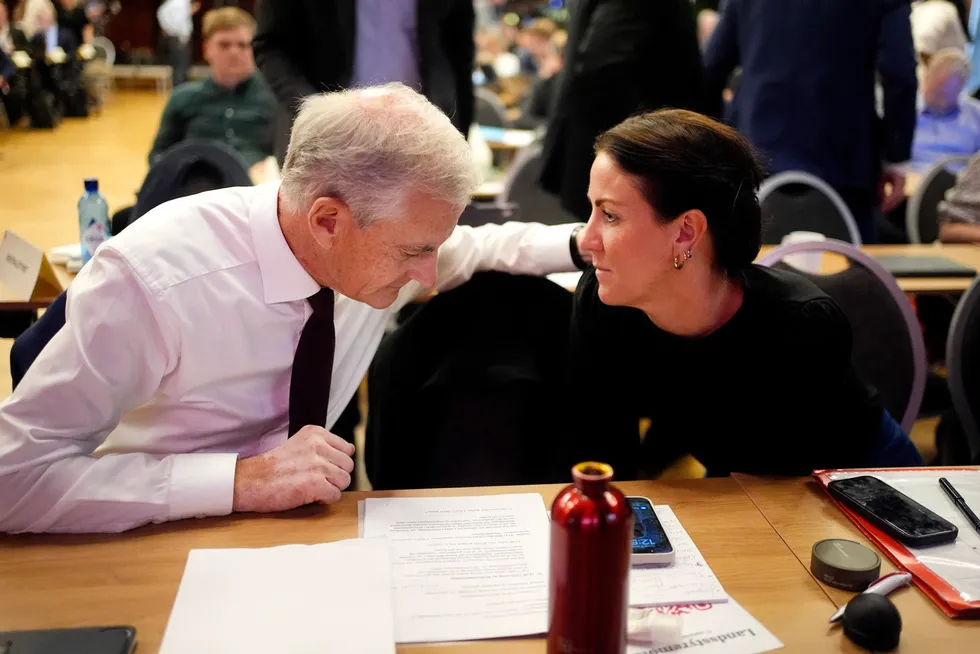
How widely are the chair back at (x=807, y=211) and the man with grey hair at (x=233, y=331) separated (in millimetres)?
1708

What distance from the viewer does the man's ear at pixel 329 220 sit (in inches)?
55.1

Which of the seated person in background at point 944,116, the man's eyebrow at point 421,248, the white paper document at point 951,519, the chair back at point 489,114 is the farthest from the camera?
the chair back at point 489,114

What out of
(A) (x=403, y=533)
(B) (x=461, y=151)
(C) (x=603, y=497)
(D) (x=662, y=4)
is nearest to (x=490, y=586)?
(A) (x=403, y=533)

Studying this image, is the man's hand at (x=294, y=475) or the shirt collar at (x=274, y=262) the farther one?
the shirt collar at (x=274, y=262)

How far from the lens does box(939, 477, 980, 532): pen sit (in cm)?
133

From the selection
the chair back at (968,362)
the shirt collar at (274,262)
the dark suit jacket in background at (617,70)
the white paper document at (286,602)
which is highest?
the dark suit jacket in background at (617,70)

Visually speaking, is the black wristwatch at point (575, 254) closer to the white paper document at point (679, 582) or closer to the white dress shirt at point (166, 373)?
the white dress shirt at point (166, 373)

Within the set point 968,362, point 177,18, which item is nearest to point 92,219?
point 968,362

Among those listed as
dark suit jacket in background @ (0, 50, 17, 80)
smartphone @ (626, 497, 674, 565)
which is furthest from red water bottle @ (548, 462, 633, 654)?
dark suit jacket in background @ (0, 50, 17, 80)

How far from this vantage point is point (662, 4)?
2.60 meters

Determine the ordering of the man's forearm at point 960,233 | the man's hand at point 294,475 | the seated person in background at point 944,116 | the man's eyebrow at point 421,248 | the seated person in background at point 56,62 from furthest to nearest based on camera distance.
→ the seated person in background at point 56,62
the seated person in background at point 944,116
the man's forearm at point 960,233
the man's eyebrow at point 421,248
the man's hand at point 294,475

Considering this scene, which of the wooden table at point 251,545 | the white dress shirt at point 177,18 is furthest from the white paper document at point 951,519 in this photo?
the white dress shirt at point 177,18

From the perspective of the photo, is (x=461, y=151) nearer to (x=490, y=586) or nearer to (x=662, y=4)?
(x=490, y=586)

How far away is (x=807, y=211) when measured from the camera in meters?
2.94
